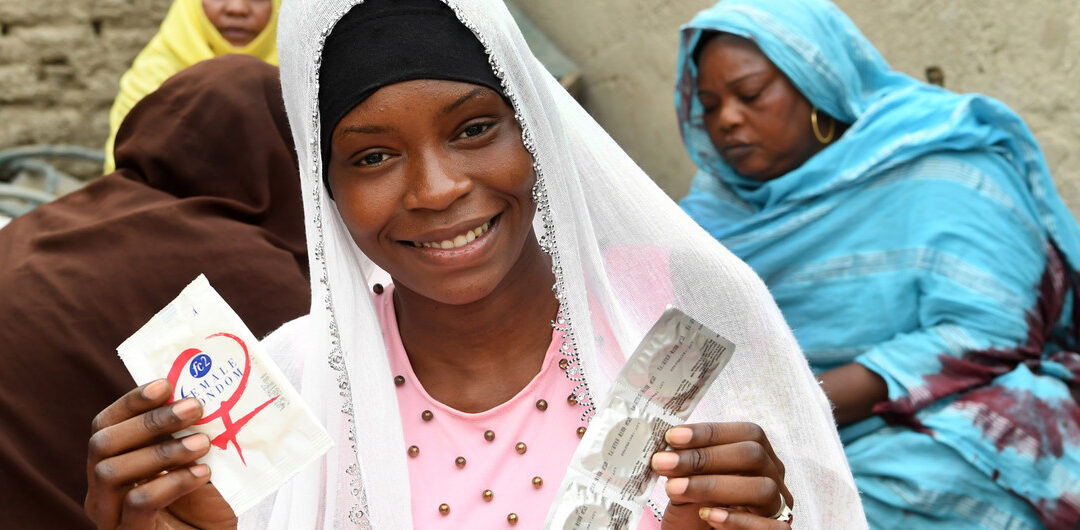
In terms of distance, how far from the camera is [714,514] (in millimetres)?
1402

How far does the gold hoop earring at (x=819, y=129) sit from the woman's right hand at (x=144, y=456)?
256 centimetres

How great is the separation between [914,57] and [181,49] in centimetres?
309

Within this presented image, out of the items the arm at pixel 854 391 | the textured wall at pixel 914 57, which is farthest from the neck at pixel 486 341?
the textured wall at pixel 914 57

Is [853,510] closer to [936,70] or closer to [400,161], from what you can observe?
[400,161]

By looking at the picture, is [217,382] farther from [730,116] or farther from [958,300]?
[730,116]

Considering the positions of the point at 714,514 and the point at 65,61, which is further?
the point at 65,61

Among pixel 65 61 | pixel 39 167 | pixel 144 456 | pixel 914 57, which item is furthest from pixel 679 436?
pixel 65 61

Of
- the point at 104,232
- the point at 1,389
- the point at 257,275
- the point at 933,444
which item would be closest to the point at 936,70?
the point at 933,444

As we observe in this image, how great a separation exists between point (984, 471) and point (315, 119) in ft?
6.77

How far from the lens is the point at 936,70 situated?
13.3 feet

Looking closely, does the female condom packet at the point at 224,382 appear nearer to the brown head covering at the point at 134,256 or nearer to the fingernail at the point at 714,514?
the fingernail at the point at 714,514

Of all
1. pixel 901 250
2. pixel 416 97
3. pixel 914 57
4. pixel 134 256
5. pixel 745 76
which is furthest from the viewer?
pixel 914 57

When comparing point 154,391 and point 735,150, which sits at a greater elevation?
point 154,391

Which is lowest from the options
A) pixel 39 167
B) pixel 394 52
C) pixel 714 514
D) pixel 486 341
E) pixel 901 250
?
pixel 901 250
